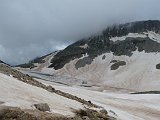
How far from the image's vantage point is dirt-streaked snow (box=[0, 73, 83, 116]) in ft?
94.0

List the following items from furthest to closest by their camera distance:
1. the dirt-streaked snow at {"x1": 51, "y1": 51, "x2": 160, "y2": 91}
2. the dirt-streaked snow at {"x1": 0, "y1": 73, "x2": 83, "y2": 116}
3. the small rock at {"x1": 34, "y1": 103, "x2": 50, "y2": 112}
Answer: the dirt-streaked snow at {"x1": 51, "y1": 51, "x2": 160, "y2": 91} → the dirt-streaked snow at {"x1": 0, "y1": 73, "x2": 83, "y2": 116} → the small rock at {"x1": 34, "y1": 103, "x2": 50, "y2": 112}

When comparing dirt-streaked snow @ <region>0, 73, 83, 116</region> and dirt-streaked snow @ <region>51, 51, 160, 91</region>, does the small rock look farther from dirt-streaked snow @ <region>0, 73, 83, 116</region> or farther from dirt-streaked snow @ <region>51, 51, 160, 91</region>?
dirt-streaked snow @ <region>51, 51, 160, 91</region>

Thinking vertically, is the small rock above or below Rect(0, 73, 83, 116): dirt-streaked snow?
below

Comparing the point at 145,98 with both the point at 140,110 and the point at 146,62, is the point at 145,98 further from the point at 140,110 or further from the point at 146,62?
the point at 146,62

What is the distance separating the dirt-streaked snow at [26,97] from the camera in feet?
94.0

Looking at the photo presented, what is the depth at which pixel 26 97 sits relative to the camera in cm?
3128

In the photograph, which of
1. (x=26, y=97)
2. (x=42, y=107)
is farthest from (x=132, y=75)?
(x=42, y=107)

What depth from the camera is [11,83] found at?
1347 inches

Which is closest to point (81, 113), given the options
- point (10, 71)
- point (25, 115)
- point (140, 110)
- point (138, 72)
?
point (25, 115)

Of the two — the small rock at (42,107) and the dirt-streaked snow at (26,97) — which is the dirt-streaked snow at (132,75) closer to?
the dirt-streaked snow at (26,97)

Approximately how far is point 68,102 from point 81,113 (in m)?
5.32

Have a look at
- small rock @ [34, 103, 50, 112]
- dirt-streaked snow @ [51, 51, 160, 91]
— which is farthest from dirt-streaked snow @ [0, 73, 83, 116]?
dirt-streaked snow @ [51, 51, 160, 91]

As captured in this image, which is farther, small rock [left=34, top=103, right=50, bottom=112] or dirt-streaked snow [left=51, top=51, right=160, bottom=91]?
dirt-streaked snow [left=51, top=51, right=160, bottom=91]

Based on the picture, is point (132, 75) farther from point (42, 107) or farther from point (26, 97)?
point (42, 107)
